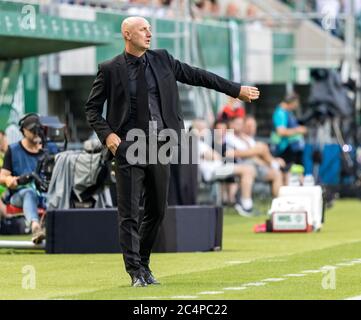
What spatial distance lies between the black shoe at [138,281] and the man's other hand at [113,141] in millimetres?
1013

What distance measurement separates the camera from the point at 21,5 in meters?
19.8

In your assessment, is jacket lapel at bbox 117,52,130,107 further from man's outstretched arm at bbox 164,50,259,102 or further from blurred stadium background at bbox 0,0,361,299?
blurred stadium background at bbox 0,0,361,299

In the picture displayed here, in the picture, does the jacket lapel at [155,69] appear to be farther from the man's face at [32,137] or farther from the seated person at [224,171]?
the seated person at [224,171]

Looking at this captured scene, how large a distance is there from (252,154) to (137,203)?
42.8ft

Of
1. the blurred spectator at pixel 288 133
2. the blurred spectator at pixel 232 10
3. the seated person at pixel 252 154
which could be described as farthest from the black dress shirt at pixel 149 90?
the blurred spectator at pixel 232 10

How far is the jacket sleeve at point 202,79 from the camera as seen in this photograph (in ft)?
39.3

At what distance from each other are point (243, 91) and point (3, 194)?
673cm

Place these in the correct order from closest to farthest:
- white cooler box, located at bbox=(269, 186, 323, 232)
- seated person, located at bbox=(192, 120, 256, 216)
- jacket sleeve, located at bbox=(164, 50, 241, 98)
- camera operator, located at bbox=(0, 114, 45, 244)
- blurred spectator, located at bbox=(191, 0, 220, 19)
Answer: jacket sleeve, located at bbox=(164, 50, 241, 98) < camera operator, located at bbox=(0, 114, 45, 244) < white cooler box, located at bbox=(269, 186, 323, 232) < seated person, located at bbox=(192, 120, 256, 216) < blurred spectator, located at bbox=(191, 0, 220, 19)

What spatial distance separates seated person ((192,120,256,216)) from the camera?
24078 millimetres

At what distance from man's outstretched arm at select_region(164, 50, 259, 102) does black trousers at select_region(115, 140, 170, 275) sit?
2.28 ft

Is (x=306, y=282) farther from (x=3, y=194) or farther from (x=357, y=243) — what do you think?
(x=3, y=194)

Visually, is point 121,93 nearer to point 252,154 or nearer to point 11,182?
point 11,182

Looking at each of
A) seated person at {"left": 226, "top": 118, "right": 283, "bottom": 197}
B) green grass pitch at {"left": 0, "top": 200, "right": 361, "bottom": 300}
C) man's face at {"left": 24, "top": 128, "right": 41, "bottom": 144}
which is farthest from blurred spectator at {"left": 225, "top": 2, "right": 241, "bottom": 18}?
man's face at {"left": 24, "top": 128, "right": 41, "bottom": 144}
